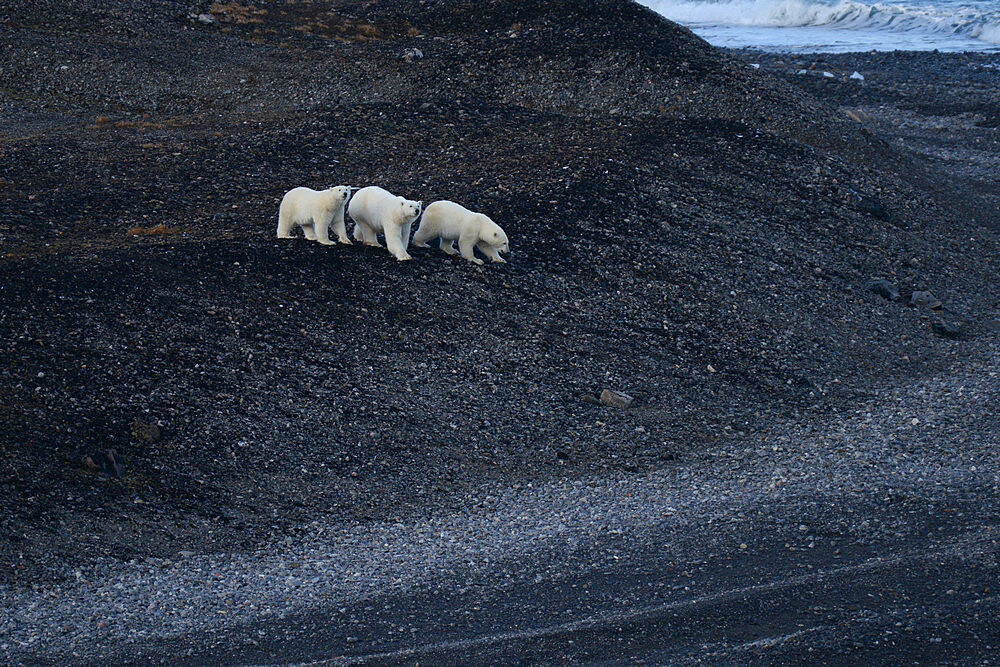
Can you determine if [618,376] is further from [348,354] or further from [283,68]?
[283,68]

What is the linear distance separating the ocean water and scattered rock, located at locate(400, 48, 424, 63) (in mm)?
29190

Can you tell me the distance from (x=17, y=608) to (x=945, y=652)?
240 inches

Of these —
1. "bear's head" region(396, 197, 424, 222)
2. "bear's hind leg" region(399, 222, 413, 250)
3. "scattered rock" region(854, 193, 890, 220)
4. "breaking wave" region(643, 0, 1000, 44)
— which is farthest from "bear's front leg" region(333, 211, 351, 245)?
"breaking wave" region(643, 0, 1000, 44)

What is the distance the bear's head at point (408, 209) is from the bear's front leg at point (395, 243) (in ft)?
1.09

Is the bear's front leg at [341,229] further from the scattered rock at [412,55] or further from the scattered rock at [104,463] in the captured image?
the scattered rock at [412,55]

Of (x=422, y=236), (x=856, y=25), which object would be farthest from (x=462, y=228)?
(x=856, y=25)

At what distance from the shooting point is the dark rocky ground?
6.68 m

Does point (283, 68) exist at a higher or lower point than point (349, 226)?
higher

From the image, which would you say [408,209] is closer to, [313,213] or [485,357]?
[313,213]

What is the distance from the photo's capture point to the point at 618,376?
31.8 feet

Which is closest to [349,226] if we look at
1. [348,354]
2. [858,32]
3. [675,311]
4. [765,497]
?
[348,354]

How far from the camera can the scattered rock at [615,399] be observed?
924 centimetres

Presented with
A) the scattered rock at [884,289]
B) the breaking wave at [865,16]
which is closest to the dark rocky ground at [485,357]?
the scattered rock at [884,289]

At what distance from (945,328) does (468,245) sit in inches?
230
